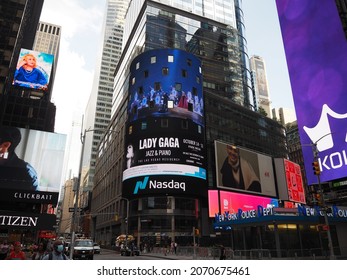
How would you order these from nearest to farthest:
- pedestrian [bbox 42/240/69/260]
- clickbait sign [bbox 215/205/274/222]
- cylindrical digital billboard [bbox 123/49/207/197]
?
pedestrian [bbox 42/240/69/260], clickbait sign [bbox 215/205/274/222], cylindrical digital billboard [bbox 123/49/207/197]

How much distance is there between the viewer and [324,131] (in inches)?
917

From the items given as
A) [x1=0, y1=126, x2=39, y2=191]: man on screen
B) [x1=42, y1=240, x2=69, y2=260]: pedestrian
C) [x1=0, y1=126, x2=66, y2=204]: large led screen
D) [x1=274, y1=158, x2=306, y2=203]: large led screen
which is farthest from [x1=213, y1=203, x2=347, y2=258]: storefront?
[x1=274, y1=158, x2=306, y2=203]: large led screen

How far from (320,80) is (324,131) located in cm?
419

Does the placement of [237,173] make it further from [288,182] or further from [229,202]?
[288,182]

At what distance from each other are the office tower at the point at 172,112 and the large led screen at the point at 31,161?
1414 cm

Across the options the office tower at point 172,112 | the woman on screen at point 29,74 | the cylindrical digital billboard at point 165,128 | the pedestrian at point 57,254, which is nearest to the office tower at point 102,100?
the office tower at point 172,112

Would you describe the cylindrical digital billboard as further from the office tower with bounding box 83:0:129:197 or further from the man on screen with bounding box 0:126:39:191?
the office tower with bounding box 83:0:129:197

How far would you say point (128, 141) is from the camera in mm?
67375

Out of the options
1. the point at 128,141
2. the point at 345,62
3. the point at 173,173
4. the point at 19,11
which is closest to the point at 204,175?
the point at 173,173

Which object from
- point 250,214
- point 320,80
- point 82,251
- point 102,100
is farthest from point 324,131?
point 102,100

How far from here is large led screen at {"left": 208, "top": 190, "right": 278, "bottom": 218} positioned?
65.8 m

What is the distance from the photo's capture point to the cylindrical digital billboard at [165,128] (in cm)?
6031

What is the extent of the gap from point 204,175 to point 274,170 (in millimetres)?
31004

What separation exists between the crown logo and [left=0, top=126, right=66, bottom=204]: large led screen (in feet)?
137
